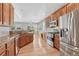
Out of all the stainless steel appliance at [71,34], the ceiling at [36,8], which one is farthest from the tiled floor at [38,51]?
the stainless steel appliance at [71,34]

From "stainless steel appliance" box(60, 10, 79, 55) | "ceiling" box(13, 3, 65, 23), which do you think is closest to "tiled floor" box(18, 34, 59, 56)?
"ceiling" box(13, 3, 65, 23)

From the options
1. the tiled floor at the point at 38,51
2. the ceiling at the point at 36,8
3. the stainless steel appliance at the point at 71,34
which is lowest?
the tiled floor at the point at 38,51

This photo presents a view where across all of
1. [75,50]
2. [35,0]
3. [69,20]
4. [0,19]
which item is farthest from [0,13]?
[75,50]

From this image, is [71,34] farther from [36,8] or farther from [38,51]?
[36,8]

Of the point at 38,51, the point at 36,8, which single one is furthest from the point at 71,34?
the point at 36,8

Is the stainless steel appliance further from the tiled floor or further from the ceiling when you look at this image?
the ceiling

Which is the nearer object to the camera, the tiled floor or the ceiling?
the tiled floor

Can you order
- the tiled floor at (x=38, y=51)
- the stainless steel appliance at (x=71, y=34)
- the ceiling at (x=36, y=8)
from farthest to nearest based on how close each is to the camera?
the ceiling at (x=36, y=8) → the tiled floor at (x=38, y=51) → the stainless steel appliance at (x=71, y=34)

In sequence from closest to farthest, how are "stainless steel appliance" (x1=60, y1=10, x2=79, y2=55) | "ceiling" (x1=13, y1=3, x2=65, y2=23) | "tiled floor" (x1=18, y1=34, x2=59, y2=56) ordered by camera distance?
"stainless steel appliance" (x1=60, y1=10, x2=79, y2=55) < "tiled floor" (x1=18, y1=34, x2=59, y2=56) < "ceiling" (x1=13, y1=3, x2=65, y2=23)

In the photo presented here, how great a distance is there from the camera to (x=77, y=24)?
2508 mm

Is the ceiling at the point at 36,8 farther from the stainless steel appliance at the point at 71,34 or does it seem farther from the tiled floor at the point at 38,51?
the stainless steel appliance at the point at 71,34

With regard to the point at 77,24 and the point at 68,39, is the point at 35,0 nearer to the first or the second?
the point at 77,24

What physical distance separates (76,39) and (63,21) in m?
0.79

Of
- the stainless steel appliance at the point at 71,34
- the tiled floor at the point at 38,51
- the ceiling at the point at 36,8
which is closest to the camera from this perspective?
the stainless steel appliance at the point at 71,34
